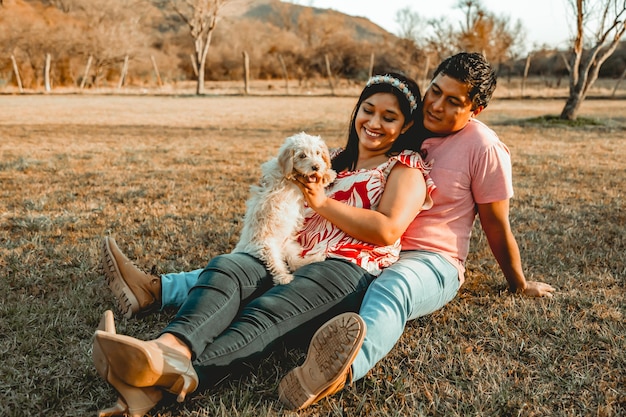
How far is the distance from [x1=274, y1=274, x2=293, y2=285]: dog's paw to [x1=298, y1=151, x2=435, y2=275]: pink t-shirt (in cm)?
22

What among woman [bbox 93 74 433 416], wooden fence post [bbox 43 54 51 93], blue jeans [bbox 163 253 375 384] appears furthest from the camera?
wooden fence post [bbox 43 54 51 93]

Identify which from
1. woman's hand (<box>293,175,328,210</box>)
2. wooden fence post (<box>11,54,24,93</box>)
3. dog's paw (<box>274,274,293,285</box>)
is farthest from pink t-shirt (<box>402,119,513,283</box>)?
wooden fence post (<box>11,54,24,93</box>)

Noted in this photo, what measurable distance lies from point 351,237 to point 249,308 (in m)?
0.70

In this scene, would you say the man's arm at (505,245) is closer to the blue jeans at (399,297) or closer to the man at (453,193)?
the man at (453,193)

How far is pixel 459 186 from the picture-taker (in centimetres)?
275

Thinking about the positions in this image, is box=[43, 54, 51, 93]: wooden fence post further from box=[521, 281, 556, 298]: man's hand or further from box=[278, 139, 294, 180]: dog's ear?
box=[521, 281, 556, 298]: man's hand

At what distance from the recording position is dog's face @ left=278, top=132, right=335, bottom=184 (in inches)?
106

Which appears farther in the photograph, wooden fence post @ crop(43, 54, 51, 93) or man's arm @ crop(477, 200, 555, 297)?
wooden fence post @ crop(43, 54, 51, 93)

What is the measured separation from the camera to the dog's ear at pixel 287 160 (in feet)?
9.25

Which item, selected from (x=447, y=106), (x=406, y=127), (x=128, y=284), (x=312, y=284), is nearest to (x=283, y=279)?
(x=312, y=284)

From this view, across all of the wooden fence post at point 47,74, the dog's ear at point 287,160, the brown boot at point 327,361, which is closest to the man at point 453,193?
the brown boot at point 327,361

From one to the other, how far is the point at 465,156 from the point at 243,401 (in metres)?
1.69

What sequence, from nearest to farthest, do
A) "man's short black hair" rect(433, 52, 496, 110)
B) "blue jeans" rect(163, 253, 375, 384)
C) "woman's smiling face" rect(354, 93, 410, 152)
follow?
1. "blue jeans" rect(163, 253, 375, 384)
2. "man's short black hair" rect(433, 52, 496, 110)
3. "woman's smiling face" rect(354, 93, 410, 152)

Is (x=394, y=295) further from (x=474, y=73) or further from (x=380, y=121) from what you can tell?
(x=474, y=73)
